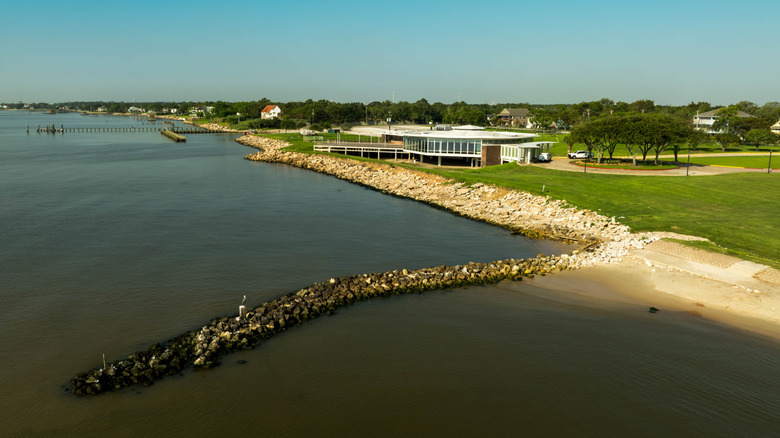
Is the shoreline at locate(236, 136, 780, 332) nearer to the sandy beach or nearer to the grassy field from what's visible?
the sandy beach

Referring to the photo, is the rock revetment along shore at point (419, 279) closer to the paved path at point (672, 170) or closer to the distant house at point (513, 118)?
the paved path at point (672, 170)

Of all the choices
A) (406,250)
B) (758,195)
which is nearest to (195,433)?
(406,250)

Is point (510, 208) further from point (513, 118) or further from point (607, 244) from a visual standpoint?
point (513, 118)

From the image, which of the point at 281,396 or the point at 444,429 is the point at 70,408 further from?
the point at 444,429

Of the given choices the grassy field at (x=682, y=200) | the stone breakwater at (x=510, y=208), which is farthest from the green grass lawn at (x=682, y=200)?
the stone breakwater at (x=510, y=208)

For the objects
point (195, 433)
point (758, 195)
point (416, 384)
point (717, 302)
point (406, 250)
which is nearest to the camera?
point (195, 433)
